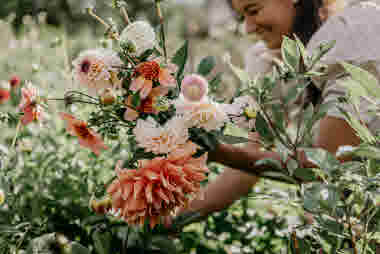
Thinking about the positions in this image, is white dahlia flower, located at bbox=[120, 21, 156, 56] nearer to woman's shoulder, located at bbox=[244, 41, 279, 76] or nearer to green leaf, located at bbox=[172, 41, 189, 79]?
green leaf, located at bbox=[172, 41, 189, 79]

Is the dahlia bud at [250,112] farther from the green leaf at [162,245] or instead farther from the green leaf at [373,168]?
the green leaf at [162,245]

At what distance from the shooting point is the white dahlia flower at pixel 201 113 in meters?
0.62

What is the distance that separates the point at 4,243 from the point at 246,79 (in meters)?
0.60

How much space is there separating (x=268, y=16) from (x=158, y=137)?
69 centimetres

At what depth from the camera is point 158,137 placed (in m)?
0.59

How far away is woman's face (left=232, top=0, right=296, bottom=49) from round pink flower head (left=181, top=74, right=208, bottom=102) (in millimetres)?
588

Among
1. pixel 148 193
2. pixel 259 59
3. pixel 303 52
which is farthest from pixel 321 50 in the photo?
pixel 259 59

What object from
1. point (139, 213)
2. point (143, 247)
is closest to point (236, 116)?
point (139, 213)

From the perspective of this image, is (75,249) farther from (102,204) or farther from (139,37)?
(139,37)

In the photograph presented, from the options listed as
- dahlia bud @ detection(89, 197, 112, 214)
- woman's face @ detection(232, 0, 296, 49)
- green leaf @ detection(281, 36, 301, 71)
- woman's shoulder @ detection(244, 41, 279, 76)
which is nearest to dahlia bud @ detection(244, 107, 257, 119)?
green leaf @ detection(281, 36, 301, 71)

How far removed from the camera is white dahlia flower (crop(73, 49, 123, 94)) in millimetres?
608

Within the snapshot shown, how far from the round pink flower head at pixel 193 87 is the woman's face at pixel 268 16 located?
0.59 m

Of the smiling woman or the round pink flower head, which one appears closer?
the round pink flower head

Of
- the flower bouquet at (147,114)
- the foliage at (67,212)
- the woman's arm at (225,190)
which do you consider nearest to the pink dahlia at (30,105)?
the flower bouquet at (147,114)
